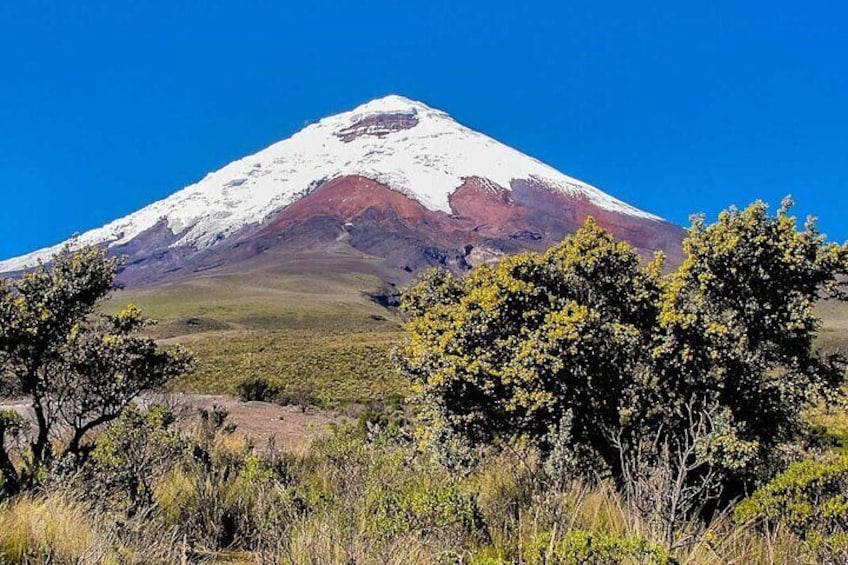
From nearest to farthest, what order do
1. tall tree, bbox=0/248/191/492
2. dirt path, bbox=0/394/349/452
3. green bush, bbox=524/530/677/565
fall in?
green bush, bbox=524/530/677/565
tall tree, bbox=0/248/191/492
dirt path, bbox=0/394/349/452

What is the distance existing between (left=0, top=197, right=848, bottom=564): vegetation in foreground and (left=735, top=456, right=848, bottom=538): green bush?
0.02 metres

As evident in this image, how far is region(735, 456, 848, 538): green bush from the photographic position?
4406 mm

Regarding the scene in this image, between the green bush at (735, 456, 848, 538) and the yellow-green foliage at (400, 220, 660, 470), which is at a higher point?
the yellow-green foliage at (400, 220, 660, 470)

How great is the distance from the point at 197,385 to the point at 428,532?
1268 inches

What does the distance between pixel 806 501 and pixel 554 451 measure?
2218mm

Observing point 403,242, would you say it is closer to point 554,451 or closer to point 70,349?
point 70,349

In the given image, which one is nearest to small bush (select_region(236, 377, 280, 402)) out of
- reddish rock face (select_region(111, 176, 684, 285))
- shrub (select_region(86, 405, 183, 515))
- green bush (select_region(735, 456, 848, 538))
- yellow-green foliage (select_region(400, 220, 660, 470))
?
shrub (select_region(86, 405, 183, 515))

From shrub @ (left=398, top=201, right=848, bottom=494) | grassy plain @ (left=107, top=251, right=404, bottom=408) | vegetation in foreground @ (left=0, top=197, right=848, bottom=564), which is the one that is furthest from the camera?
grassy plain @ (left=107, top=251, right=404, bottom=408)

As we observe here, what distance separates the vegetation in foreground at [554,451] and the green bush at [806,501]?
16 mm

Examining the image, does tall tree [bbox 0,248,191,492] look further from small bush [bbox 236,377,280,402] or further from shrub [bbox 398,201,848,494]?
small bush [bbox 236,377,280,402]

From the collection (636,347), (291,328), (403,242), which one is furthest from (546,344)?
(403,242)

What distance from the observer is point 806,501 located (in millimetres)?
4746

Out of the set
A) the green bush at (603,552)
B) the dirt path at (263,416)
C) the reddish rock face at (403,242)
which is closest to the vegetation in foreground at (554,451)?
the green bush at (603,552)

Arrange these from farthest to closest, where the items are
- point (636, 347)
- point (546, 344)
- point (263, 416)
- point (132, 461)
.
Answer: point (263, 416) → point (636, 347) → point (546, 344) → point (132, 461)
